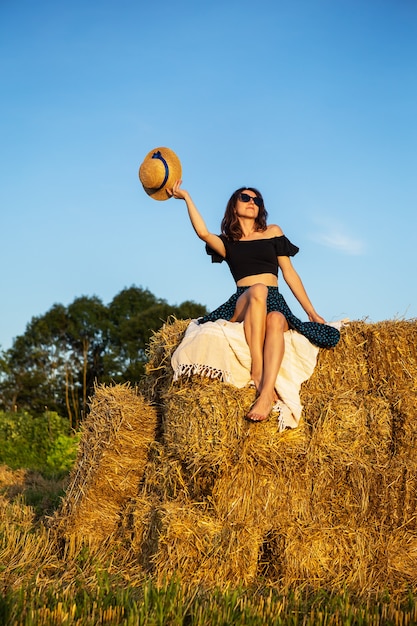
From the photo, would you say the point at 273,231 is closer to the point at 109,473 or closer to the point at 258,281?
the point at 258,281

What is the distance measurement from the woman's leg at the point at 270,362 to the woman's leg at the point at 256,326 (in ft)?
0.12

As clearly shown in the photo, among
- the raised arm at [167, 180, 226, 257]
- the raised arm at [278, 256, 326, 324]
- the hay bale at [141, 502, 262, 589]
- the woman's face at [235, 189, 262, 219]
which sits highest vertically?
the woman's face at [235, 189, 262, 219]

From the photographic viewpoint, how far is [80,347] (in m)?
27.0

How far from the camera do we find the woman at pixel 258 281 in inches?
193

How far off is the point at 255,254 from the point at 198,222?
1.82 ft

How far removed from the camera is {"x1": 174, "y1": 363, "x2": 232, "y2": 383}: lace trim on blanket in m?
4.78

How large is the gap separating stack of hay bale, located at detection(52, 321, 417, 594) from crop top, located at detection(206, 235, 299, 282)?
0.95 m

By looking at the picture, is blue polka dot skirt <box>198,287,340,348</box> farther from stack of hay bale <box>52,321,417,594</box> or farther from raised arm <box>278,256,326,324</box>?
raised arm <box>278,256,326,324</box>

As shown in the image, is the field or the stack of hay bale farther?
the stack of hay bale

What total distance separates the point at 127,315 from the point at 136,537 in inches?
913

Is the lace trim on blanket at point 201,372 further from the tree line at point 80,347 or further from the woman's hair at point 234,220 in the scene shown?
the tree line at point 80,347

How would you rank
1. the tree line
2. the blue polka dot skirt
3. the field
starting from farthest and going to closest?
1. the tree line
2. the blue polka dot skirt
3. the field

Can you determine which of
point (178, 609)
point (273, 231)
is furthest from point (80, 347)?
point (178, 609)

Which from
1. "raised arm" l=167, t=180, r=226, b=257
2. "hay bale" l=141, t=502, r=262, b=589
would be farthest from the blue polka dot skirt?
"hay bale" l=141, t=502, r=262, b=589
